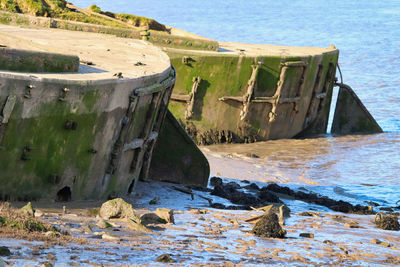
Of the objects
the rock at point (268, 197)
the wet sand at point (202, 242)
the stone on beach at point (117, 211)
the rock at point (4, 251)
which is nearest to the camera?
the rock at point (4, 251)

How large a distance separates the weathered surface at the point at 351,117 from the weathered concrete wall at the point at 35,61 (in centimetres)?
1316

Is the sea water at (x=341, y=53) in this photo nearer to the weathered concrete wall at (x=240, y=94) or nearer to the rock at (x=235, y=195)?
the weathered concrete wall at (x=240, y=94)

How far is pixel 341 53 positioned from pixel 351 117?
1748 cm

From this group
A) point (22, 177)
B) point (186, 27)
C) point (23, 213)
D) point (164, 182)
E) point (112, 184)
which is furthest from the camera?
point (186, 27)

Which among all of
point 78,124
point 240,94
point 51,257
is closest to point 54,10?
point 240,94

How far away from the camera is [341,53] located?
38.9 m

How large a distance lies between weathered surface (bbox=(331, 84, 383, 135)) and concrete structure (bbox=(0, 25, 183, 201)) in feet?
35.9

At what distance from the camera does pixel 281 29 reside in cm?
5112

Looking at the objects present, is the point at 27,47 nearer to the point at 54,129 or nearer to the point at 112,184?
the point at 54,129

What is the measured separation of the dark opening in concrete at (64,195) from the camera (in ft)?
30.6

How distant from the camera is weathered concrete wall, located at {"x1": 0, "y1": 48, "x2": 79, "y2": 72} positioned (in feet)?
28.8

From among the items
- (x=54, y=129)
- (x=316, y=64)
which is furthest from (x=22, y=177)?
(x=316, y=64)

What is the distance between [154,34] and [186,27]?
3291 centimetres

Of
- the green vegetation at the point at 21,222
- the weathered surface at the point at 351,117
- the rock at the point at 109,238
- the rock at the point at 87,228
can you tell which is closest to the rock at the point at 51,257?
the green vegetation at the point at 21,222
